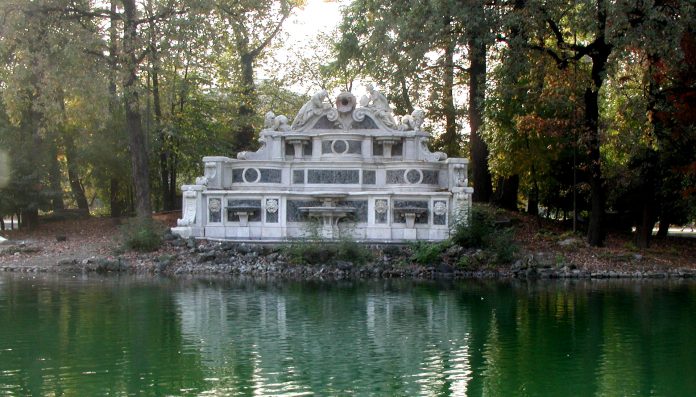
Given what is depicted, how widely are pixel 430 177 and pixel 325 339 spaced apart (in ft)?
44.1

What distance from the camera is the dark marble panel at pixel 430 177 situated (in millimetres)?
25703

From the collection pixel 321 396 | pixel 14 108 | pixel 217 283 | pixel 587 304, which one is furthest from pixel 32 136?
pixel 321 396

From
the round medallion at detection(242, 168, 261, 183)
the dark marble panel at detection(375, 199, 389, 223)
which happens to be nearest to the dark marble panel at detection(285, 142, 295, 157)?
the round medallion at detection(242, 168, 261, 183)

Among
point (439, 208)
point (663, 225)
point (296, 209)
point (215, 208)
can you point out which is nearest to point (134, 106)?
point (215, 208)

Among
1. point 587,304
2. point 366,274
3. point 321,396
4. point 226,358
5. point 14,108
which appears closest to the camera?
point 321,396

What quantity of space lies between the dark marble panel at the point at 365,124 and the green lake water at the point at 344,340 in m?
7.82

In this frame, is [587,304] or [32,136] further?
[32,136]

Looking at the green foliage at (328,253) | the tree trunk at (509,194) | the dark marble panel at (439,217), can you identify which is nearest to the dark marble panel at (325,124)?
the dark marble panel at (439,217)

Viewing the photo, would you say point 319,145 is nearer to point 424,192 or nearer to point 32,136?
point 424,192

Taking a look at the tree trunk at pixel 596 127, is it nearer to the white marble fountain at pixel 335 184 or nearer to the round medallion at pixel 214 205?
the white marble fountain at pixel 335 184

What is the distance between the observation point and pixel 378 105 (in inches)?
1048

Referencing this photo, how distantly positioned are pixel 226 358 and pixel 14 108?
64.8ft

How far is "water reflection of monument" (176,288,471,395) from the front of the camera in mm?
10188

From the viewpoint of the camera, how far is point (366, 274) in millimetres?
21766
